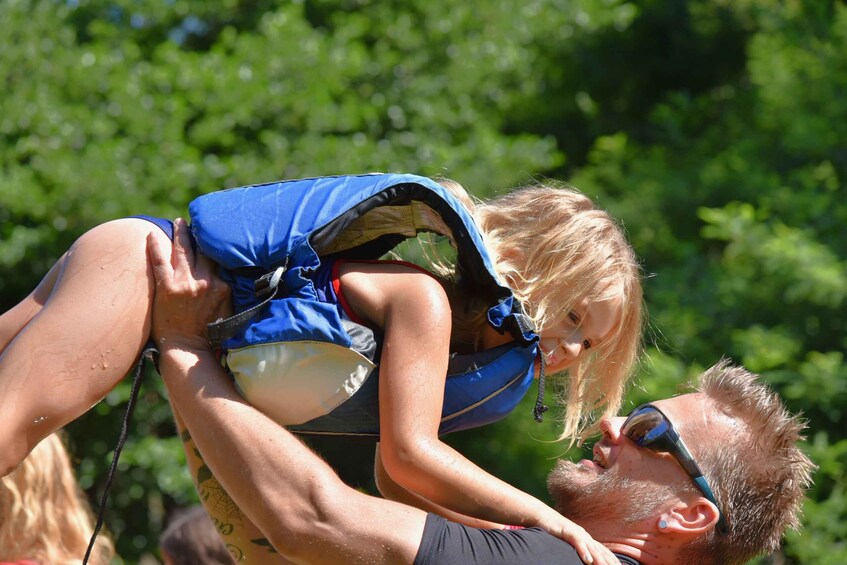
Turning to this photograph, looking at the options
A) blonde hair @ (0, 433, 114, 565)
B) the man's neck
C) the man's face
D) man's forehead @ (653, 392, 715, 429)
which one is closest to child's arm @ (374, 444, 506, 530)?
the man's face

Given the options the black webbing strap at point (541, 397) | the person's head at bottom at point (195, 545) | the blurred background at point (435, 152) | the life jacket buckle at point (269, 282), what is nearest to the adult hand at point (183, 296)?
the life jacket buckle at point (269, 282)

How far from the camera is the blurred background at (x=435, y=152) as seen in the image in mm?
6242

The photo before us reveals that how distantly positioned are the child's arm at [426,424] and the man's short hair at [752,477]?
1.62 ft

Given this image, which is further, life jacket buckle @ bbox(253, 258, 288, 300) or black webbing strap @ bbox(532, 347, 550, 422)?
black webbing strap @ bbox(532, 347, 550, 422)

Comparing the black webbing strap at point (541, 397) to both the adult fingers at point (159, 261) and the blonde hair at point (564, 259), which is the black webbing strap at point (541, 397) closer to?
the blonde hair at point (564, 259)

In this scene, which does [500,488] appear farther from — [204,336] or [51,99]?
[51,99]

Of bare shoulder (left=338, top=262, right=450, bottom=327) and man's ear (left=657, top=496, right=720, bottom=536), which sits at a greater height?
bare shoulder (left=338, top=262, right=450, bottom=327)

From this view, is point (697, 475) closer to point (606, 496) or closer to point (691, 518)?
point (691, 518)

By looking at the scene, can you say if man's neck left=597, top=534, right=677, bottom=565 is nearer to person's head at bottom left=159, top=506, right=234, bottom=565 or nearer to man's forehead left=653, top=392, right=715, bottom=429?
man's forehead left=653, top=392, right=715, bottom=429

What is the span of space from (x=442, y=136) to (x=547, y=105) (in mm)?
2059

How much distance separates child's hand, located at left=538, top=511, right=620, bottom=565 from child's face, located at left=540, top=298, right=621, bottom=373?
43 centimetres

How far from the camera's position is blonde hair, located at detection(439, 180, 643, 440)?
8.44ft

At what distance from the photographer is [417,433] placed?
2.24 metres

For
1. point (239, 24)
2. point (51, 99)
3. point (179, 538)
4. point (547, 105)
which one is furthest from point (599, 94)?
point (179, 538)
